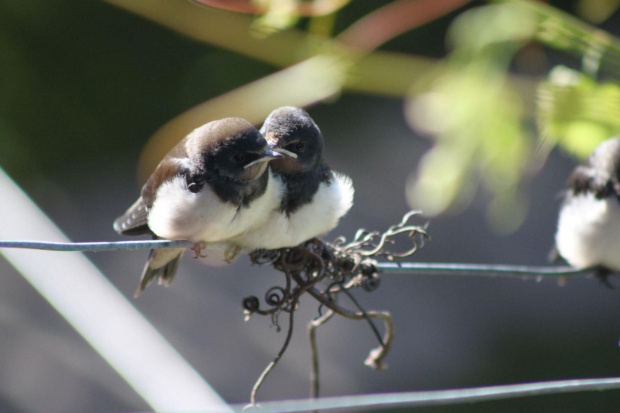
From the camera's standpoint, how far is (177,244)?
212 centimetres

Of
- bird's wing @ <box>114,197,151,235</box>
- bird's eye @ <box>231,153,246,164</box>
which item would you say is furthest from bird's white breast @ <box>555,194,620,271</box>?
bird's wing @ <box>114,197,151,235</box>

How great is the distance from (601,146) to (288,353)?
2486mm

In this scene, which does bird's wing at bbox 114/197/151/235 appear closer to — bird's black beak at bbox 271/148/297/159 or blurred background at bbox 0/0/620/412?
bird's black beak at bbox 271/148/297/159

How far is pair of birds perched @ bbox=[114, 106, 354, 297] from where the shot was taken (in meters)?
2.28

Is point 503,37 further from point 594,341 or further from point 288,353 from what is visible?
point 594,341

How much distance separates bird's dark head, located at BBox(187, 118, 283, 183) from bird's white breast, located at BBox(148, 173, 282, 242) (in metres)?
0.07

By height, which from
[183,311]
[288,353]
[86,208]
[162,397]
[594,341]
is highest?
[86,208]

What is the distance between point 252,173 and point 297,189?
0.19 meters

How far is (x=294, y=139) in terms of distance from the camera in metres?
2.39

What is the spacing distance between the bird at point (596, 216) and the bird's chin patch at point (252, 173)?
5.19 feet

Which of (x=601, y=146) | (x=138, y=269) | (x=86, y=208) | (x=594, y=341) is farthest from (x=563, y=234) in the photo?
(x=86, y=208)

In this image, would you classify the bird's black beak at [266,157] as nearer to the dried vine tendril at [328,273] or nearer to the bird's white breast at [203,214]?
the bird's white breast at [203,214]

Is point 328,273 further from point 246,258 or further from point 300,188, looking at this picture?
point 246,258

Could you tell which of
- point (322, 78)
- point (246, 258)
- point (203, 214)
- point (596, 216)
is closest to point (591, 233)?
point (596, 216)
